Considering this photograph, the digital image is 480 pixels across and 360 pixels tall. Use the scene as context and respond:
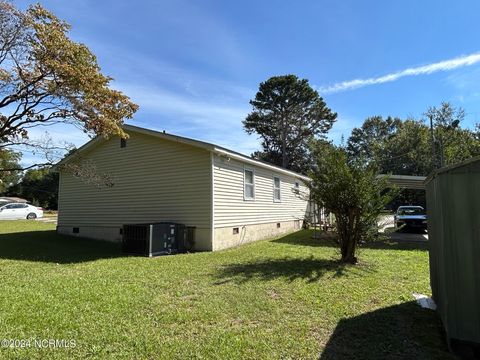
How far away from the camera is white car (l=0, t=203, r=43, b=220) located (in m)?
26.3

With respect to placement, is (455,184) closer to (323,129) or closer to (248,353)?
(248,353)

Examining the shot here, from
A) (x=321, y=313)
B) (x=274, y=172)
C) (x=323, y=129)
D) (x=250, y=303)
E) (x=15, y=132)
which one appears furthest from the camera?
(x=323, y=129)

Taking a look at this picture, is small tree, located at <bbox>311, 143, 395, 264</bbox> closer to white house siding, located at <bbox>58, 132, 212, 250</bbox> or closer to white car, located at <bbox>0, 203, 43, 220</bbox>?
white house siding, located at <bbox>58, 132, 212, 250</bbox>

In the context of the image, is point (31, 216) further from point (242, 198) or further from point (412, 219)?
point (412, 219)

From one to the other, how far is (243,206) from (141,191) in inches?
151

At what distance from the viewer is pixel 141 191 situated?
43.2ft

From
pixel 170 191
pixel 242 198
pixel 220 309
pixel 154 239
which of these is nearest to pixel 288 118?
pixel 242 198

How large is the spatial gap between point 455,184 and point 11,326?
538cm

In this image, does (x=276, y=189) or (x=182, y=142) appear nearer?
(x=182, y=142)

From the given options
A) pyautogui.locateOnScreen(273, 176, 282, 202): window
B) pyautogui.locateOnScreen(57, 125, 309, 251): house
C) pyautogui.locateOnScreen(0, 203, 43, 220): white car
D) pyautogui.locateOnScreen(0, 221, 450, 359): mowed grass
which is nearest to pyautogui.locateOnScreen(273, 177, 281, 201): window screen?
pyautogui.locateOnScreen(273, 176, 282, 202): window

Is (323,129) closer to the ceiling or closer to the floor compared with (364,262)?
closer to the ceiling

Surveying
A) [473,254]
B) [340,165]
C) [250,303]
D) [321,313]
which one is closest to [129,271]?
[250,303]

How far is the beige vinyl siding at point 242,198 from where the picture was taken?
38.8 feet

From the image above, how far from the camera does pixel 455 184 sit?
3898 millimetres
